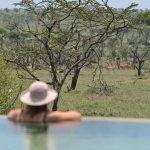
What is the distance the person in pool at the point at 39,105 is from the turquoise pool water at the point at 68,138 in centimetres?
10

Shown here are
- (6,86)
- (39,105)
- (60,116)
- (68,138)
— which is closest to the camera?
(39,105)

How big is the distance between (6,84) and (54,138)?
7.45 m

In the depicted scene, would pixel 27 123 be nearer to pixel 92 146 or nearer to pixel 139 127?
pixel 92 146

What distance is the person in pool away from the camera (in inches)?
156

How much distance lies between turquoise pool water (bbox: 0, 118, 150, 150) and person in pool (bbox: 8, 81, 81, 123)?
98 millimetres

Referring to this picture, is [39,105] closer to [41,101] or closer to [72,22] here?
[41,101]

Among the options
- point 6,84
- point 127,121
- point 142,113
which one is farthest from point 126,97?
point 127,121

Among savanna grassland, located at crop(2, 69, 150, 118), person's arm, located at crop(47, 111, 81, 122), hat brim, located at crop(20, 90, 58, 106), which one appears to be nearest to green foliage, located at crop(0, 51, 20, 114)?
savanna grassland, located at crop(2, 69, 150, 118)

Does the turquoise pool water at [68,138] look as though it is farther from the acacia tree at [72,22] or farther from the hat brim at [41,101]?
the acacia tree at [72,22]

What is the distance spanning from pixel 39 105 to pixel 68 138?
531mm

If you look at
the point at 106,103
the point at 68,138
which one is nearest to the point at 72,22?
the point at 106,103

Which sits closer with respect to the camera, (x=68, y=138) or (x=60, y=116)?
(x=60, y=116)

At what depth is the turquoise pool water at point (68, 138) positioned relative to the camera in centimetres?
418

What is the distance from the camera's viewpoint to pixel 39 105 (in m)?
3.93
